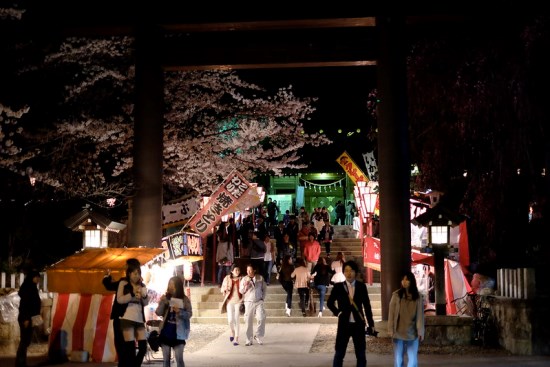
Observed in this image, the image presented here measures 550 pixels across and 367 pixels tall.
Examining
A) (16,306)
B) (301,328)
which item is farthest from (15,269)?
(301,328)

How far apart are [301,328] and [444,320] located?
4.95m

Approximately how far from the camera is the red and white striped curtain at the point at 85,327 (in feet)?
43.6

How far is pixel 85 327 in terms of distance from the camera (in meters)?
13.4

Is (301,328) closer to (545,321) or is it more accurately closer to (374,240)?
(374,240)

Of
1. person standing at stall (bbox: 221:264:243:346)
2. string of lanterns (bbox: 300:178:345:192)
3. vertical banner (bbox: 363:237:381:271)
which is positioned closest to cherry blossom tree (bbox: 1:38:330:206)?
person standing at stall (bbox: 221:264:243:346)

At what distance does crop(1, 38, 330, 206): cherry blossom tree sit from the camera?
66.0 ft

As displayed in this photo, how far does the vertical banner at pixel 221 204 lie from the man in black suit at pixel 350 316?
31.6 ft

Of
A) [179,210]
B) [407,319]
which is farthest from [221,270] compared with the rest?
[407,319]

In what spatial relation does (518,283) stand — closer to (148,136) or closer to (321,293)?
(321,293)

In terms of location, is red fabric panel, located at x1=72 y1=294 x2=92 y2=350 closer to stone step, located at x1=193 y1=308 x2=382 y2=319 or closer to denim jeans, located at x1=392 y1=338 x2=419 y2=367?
denim jeans, located at x1=392 y1=338 x2=419 y2=367

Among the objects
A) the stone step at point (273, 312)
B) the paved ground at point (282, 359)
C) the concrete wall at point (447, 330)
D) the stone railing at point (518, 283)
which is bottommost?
the paved ground at point (282, 359)

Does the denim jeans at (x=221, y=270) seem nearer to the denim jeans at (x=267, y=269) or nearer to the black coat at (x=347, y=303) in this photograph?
the denim jeans at (x=267, y=269)

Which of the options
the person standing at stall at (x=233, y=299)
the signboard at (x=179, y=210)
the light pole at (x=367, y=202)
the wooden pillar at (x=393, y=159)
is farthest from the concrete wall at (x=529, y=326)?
the signboard at (x=179, y=210)

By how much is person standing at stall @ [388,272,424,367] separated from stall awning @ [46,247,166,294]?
5236mm
